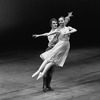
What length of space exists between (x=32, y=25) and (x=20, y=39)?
2.18 meters

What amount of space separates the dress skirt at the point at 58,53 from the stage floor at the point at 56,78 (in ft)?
2.44

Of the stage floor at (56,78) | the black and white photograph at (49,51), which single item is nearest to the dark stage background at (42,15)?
the black and white photograph at (49,51)

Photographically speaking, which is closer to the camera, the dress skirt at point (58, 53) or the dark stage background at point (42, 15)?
the dress skirt at point (58, 53)

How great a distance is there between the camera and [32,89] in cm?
1230

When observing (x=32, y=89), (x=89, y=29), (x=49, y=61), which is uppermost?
(x=49, y=61)

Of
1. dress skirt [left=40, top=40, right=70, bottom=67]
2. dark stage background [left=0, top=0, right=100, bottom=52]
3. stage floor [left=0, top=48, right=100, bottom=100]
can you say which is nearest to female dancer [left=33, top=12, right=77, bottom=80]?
dress skirt [left=40, top=40, right=70, bottom=67]

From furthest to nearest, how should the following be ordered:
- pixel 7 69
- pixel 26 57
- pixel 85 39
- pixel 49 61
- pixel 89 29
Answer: pixel 89 29 < pixel 85 39 < pixel 26 57 < pixel 7 69 < pixel 49 61

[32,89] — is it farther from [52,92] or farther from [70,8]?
[70,8]

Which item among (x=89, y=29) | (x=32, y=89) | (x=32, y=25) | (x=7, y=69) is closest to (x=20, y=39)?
(x=32, y=25)

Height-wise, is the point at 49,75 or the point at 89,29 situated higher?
the point at 49,75

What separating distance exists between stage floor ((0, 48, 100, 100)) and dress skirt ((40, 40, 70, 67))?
2.44ft

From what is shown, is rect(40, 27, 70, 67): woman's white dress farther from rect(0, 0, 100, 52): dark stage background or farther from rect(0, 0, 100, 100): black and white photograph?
rect(0, 0, 100, 52): dark stage background

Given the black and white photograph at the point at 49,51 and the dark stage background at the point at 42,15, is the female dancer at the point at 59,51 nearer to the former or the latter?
the black and white photograph at the point at 49,51

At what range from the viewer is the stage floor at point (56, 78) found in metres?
11.6
